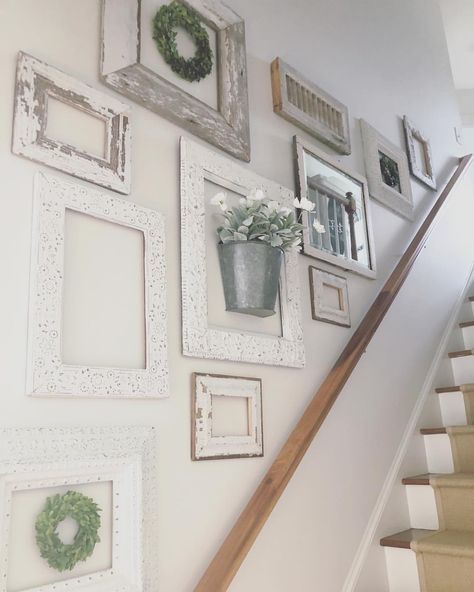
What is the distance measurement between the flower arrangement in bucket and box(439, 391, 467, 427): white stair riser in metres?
1.38

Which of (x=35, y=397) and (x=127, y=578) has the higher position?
(x=35, y=397)

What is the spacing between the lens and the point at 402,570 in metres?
1.84

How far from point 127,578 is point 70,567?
0.46ft

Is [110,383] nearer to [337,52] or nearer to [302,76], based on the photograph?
[302,76]

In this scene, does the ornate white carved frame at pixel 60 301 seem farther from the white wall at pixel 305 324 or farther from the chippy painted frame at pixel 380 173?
the chippy painted frame at pixel 380 173

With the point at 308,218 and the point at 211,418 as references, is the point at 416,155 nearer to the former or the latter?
the point at 308,218

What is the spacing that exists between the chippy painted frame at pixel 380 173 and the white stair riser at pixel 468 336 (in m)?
0.75

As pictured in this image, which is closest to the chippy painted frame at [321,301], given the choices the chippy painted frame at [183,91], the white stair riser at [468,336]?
the chippy painted frame at [183,91]

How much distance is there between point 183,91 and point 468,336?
2187mm

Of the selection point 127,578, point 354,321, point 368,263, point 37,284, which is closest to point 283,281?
point 354,321

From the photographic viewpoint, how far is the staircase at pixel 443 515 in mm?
1724

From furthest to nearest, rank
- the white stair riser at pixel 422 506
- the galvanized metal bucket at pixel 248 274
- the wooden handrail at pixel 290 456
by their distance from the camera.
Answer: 1. the white stair riser at pixel 422 506
2. the galvanized metal bucket at pixel 248 274
3. the wooden handrail at pixel 290 456

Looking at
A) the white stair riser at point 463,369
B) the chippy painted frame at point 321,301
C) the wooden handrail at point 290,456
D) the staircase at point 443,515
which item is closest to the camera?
the wooden handrail at point 290,456

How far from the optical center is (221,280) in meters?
1.52
